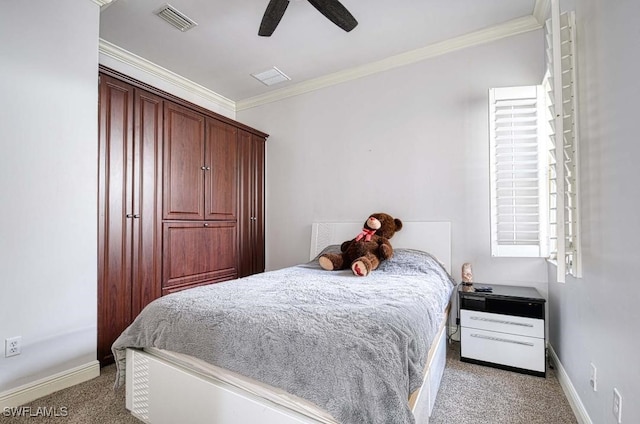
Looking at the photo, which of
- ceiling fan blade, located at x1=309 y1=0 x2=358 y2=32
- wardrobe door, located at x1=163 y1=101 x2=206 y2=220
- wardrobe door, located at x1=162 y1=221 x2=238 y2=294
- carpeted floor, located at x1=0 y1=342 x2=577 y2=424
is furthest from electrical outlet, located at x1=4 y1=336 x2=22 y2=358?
ceiling fan blade, located at x1=309 y1=0 x2=358 y2=32

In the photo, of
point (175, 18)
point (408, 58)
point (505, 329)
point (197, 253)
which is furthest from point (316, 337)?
point (408, 58)

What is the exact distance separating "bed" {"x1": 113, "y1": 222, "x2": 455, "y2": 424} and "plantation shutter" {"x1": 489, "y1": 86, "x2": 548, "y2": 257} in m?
1.04

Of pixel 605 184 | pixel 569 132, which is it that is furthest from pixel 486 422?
pixel 569 132

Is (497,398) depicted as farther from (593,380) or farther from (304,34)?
(304,34)

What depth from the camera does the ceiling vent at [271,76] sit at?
135 inches

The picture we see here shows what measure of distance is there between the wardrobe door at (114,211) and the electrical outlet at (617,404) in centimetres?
298

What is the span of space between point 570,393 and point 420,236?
151 centimetres

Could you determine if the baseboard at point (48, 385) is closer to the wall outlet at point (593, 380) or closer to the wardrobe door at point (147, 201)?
the wardrobe door at point (147, 201)

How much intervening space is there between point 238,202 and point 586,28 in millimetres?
3169

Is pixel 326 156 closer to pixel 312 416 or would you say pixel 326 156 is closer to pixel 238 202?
pixel 238 202

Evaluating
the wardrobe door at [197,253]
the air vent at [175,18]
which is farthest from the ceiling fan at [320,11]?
the wardrobe door at [197,253]

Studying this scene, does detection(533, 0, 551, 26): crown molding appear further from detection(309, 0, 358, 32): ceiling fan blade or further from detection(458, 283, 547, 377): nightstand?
detection(458, 283, 547, 377): nightstand

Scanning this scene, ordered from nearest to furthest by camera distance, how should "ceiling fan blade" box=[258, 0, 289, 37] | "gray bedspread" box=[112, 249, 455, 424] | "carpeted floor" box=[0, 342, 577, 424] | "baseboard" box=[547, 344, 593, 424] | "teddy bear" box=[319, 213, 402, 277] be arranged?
"gray bedspread" box=[112, 249, 455, 424] → "baseboard" box=[547, 344, 593, 424] → "carpeted floor" box=[0, 342, 577, 424] → "ceiling fan blade" box=[258, 0, 289, 37] → "teddy bear" box=[319, 213, 402, 277]

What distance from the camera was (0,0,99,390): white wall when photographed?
1823mm
